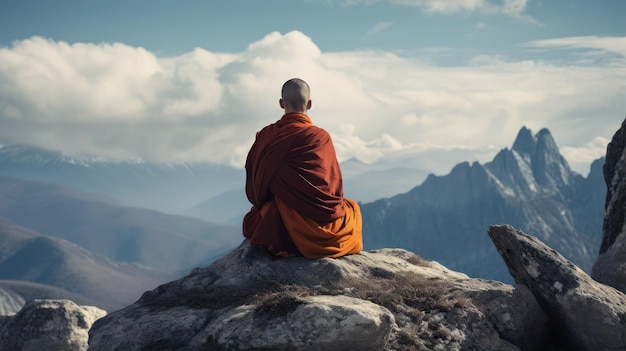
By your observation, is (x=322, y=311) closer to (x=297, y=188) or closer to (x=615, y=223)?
(x=297, y=188)

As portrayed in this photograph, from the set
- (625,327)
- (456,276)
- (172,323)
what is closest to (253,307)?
(172,323)

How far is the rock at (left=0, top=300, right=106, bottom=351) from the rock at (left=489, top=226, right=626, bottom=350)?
52.3 feet

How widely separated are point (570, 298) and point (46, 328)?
17792 mm

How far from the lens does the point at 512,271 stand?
1598 cm

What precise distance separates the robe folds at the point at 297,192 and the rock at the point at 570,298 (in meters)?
4.37

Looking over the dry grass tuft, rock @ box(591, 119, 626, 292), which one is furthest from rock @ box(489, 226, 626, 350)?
the dry grass tuft

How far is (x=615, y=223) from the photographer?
1875 cm

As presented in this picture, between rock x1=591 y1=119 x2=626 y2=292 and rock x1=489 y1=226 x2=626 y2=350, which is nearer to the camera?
rock x1=489 y1=226 x2=626 y2=350

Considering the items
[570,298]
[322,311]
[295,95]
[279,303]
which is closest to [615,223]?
[570,298]

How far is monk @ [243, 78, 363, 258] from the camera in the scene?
1530cm

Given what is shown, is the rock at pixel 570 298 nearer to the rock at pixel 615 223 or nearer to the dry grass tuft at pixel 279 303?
the rock at pixel 615 223

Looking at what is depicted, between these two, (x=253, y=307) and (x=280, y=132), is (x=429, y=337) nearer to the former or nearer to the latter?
(x=253, y=307)

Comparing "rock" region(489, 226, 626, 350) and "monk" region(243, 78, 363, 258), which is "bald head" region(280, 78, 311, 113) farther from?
"rock" region(489, 226, 626, 350)

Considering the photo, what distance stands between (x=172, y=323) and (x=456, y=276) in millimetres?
8098
